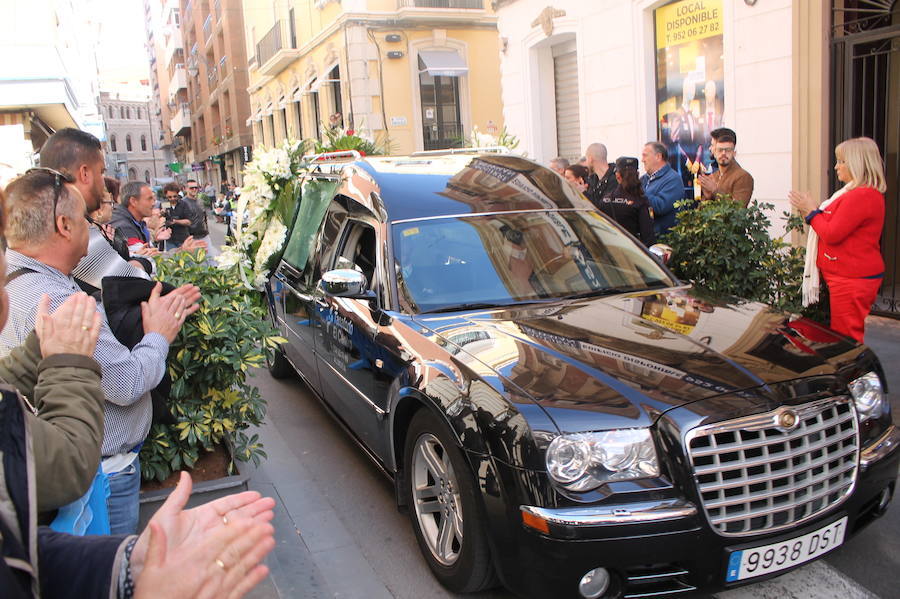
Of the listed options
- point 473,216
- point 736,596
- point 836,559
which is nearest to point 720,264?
point 473,216

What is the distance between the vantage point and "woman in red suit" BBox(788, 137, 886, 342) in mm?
5102

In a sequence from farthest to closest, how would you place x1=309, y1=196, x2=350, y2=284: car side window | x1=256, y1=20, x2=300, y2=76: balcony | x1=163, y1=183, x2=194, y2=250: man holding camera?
1. x1=256, y1=20, x2=300, y2=76: balcony
2. x1=163, y1=183, x2=194, y2=250: man holding camera
3. x1=309, y1=196, x2=350, y2=284: car side window

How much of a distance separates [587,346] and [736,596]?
4.03ft

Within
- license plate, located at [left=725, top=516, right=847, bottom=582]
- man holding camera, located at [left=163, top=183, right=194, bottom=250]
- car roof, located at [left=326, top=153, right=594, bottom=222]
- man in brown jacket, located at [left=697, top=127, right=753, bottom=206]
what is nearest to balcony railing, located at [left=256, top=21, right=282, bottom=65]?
man holding camera, located at [left=163, top=183, right=194, bottom=250]

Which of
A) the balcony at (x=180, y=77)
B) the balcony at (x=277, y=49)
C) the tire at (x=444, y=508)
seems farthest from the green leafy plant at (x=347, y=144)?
the balcony at (x=180, y=77)

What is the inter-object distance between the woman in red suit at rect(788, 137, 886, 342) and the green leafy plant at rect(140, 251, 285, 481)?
378cm

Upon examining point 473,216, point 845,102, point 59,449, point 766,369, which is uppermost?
point 845,102

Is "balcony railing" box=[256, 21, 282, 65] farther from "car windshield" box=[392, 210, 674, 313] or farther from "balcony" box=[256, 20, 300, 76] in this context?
"car windshield" box=[392, 210, 674, 313]

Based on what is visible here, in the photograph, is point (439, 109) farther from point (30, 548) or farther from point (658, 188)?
point (30, 548)

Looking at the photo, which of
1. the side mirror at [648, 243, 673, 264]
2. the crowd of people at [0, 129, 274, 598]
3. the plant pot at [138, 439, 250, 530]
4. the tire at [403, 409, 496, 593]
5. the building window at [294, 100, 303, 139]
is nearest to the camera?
the crowd of people at [0, 129, 274, 598]

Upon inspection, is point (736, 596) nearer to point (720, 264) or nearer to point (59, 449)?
point (59, 449)

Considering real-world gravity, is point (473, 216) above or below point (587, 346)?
above

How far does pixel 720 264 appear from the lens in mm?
5902

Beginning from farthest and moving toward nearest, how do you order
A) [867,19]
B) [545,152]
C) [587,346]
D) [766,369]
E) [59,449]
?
[545,152] < [867,19] < [587,346] < [766,369] < [59,449]
